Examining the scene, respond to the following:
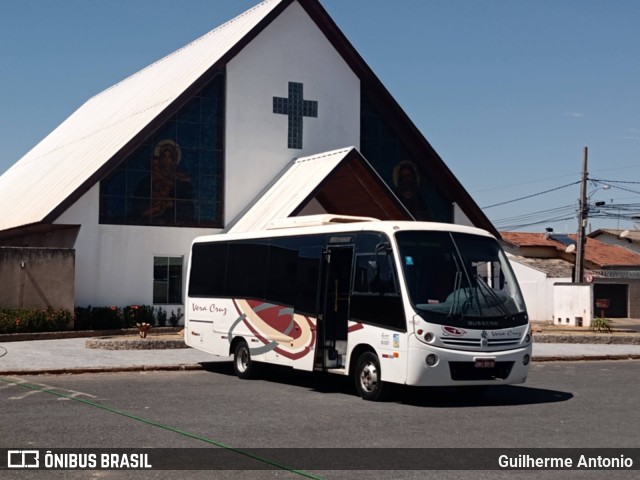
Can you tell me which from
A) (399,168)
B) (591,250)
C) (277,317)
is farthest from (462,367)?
(591,250)

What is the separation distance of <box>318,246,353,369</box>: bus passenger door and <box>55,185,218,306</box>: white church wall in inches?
703

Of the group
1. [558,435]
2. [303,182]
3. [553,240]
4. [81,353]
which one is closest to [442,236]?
[558,435]

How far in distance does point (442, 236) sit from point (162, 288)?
2027cm

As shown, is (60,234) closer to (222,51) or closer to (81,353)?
(222,51)

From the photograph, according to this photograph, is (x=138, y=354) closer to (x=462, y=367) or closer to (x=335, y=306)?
(x=335, y=306)

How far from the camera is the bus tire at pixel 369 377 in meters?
16.8

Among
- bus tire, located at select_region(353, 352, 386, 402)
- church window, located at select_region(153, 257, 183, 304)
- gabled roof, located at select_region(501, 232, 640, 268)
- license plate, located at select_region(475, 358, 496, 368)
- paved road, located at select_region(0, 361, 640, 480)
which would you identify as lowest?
paved road, located at select_region(0, 361, 640, 480)

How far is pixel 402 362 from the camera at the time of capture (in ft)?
53.2

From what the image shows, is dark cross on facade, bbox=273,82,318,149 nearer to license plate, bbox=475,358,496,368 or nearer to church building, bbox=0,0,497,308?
church building, bbox=0,0,497,308

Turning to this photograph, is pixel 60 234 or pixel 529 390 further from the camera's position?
pixel 60 234

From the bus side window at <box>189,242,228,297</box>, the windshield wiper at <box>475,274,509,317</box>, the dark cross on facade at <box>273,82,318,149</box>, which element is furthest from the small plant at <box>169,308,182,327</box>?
the windshield wiper at <box>475,274,509,317</box>

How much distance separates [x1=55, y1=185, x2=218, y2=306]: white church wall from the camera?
34.7 m

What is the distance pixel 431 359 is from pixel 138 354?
11132 millimetres

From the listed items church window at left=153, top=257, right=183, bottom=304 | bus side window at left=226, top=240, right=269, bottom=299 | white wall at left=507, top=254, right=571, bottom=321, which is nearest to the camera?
bus side window at left=226, top=240, right=269, bottom=299
